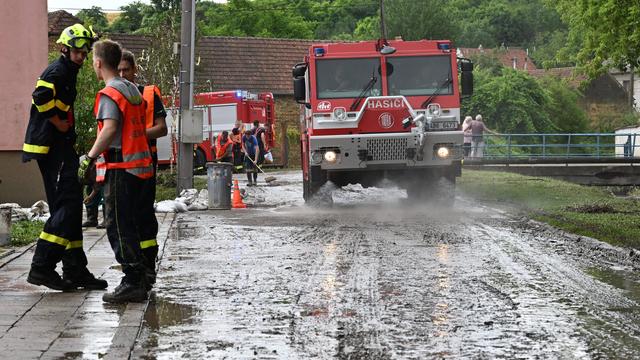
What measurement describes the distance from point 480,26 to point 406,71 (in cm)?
10913

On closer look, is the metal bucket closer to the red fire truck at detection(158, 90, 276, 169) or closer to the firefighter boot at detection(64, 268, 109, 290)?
the firefighter boot at detection(64, 268, 109, 290)

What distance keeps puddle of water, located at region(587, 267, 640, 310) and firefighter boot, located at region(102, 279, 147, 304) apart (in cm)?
377

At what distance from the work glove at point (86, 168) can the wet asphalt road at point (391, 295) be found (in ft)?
3.50

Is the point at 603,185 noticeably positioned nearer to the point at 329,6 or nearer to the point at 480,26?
the point at 329,6

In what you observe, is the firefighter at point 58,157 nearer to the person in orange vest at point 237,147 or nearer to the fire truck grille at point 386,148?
the fire truck grille at point 386,148

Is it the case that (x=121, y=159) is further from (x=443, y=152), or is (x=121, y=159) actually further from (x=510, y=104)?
(x=510, y=104)

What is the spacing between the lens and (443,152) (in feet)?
66.8

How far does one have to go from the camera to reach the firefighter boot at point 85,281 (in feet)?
29.9

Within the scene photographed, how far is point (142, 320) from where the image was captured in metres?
7.73

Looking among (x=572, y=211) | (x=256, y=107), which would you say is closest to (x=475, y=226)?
(x=572, y=211)

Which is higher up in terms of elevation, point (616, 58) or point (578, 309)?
point (616, 58)

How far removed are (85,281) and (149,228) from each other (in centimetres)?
65

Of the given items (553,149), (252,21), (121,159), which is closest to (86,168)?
(121,159)

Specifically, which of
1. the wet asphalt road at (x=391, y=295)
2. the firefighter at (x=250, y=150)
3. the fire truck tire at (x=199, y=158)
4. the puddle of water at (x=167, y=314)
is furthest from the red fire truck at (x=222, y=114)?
the puddle of water at (x=167, y=314)
